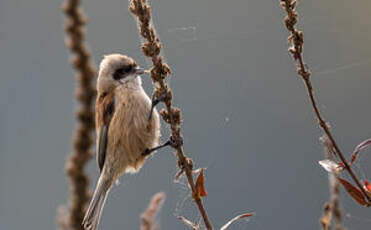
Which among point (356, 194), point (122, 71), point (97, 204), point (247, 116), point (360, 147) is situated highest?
point (122, 71)

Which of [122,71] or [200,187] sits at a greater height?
[122,71]

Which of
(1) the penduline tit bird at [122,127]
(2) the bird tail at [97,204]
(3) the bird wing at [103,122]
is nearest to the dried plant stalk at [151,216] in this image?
(2) the bird tail at [97,204]

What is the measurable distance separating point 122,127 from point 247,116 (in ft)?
2.79

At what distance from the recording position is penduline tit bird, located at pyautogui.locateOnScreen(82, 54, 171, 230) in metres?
2.97

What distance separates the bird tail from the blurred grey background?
0.20 metres

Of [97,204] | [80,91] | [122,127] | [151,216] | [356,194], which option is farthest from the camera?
[122,127]

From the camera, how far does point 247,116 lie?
10.5 feet

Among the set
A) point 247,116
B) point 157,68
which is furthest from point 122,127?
point 157,68

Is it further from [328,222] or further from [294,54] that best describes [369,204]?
[294,54]

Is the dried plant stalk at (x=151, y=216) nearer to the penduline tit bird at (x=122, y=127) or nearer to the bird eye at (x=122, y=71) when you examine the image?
the penduline tit bird at (x=122, y=127)

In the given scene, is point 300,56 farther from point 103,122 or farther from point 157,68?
point 103,122

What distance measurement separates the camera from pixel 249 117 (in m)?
3.33

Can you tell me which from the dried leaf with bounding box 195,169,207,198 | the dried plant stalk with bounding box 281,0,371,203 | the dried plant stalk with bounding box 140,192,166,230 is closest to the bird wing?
the dried leaf with bounding box 195,169,207,198

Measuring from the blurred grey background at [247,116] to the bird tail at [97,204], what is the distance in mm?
204
